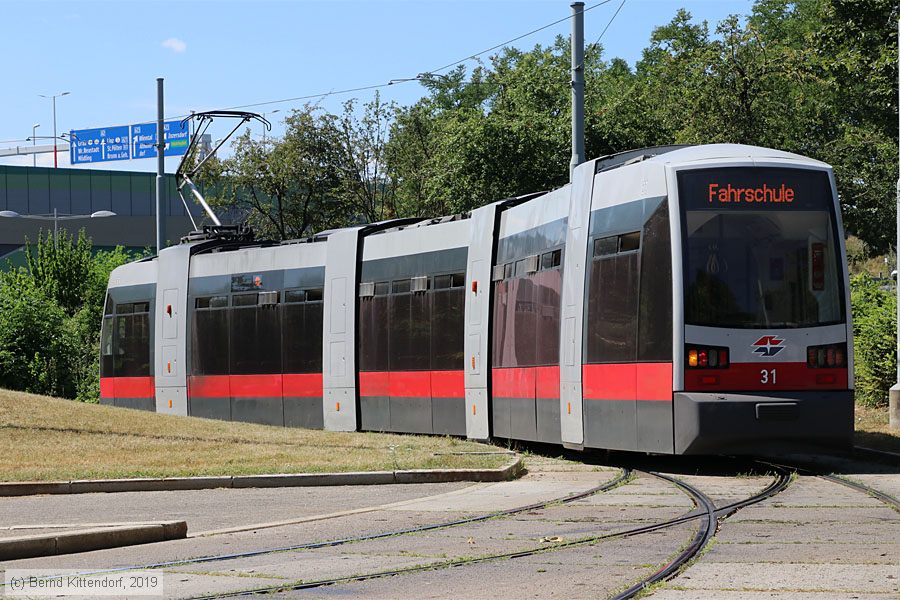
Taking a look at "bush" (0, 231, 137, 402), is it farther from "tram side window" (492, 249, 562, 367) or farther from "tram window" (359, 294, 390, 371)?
"tram side window" (492, 249, 562, 367)

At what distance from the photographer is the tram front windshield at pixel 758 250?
14414 mm

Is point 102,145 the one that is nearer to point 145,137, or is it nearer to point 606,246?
point 145,137

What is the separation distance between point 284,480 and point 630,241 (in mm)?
4573

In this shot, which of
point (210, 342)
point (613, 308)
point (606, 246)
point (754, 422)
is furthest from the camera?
point (210, 342)

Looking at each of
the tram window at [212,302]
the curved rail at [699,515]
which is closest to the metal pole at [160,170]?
the tram window at [212,302]

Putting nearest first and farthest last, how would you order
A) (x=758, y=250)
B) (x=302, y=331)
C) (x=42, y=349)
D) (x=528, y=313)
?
(x=758, y=250) < (x=528, y=313) < (x=302, y=331) < (x=42, y=349)

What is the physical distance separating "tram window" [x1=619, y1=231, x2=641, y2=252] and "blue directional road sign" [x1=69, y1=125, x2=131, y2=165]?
49.6m

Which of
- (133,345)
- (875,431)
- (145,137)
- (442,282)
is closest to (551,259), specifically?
(442,282)

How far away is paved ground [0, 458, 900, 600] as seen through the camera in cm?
812

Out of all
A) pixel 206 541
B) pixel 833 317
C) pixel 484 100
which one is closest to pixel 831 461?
pixel 833 317

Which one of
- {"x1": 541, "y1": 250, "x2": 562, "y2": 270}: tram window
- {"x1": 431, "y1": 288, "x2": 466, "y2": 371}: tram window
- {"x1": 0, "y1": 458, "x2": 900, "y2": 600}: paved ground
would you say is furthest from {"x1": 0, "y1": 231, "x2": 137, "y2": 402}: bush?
{"x1": 0, "y1": 458, "x2": 900, "y2": 600}: paved ground

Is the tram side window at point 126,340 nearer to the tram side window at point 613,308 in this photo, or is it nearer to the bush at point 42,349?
the bush at point 42,349

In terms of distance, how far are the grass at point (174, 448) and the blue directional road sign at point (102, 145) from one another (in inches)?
1578

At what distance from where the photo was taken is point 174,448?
1870 centimetres
